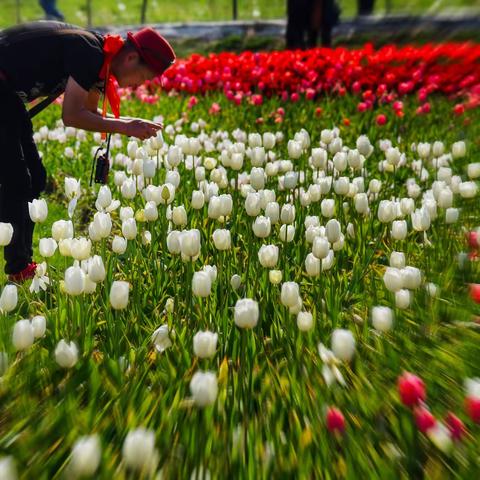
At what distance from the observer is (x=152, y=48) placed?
9.93ft

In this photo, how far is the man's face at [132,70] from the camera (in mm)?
3053

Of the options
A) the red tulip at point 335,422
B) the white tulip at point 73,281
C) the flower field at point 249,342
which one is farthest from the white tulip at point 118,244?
the red tulip at point 335,422

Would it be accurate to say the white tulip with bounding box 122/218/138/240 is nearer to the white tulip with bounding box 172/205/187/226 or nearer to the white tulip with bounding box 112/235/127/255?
the white tulip with bounding box 112/235/127/255

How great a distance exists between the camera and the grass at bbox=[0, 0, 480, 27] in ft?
74.7

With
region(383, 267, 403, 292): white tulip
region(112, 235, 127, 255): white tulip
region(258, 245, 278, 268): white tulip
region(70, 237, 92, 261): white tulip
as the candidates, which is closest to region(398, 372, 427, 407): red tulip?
region(383, 267, 403, 292): white tulip

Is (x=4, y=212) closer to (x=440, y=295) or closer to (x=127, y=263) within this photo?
(x=127, y=263)

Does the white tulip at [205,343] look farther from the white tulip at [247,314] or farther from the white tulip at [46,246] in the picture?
the white tulip at [46,246]

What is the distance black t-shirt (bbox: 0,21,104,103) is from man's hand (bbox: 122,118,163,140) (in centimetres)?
24

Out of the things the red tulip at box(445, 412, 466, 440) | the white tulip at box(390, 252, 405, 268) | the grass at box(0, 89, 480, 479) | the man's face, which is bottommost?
the grass at box(0, 89, 480, 479)

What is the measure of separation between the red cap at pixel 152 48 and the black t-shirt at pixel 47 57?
0.57 ft

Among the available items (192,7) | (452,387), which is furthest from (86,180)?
(192,7)

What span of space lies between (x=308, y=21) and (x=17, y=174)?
927cm

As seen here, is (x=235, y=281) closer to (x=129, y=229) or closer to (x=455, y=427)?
(x=129, y=229)

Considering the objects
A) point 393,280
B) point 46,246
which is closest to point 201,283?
point 393,280
